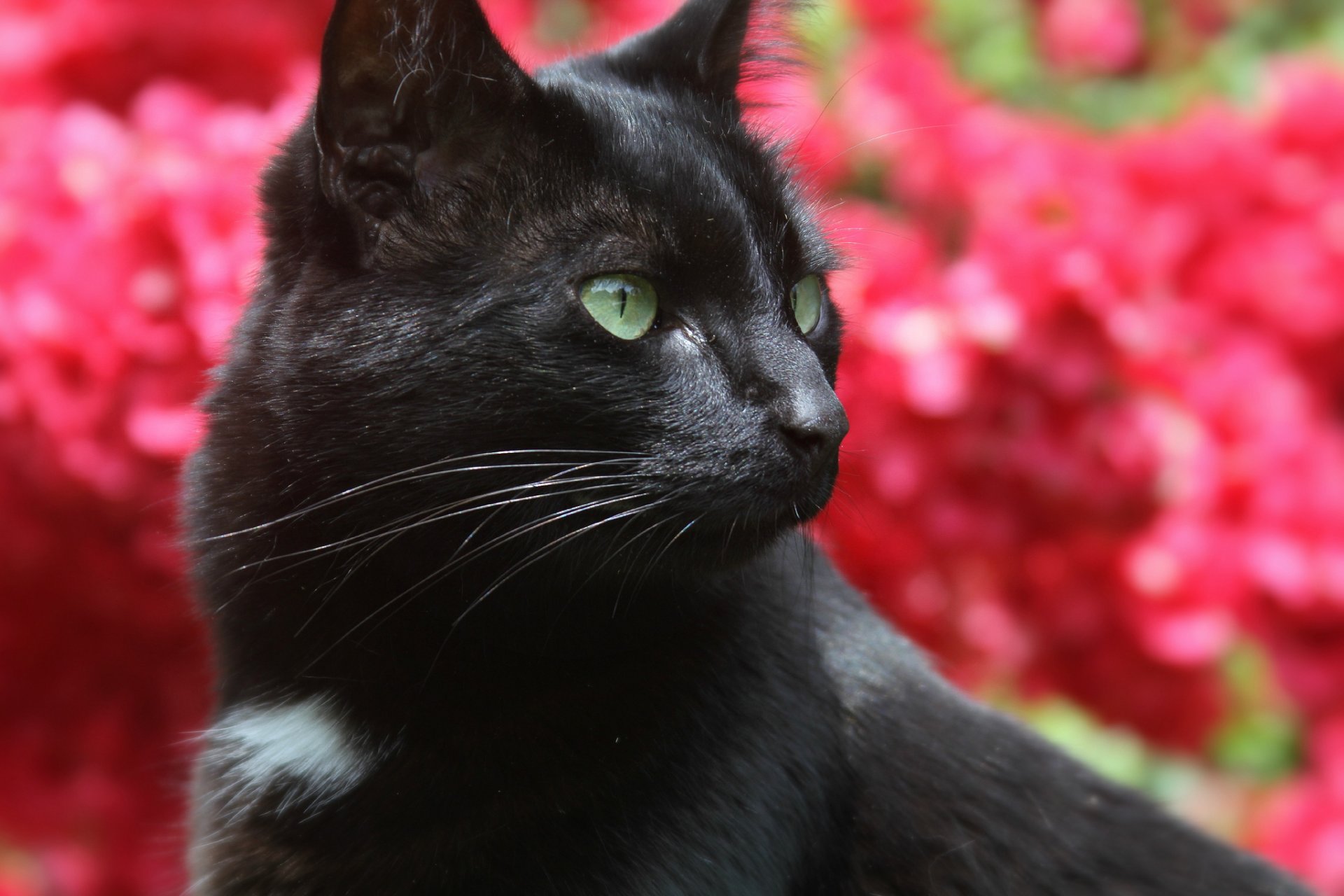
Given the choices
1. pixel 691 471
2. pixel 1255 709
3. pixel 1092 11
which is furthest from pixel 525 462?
pixel 1092 11

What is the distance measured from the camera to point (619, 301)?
1.04 m

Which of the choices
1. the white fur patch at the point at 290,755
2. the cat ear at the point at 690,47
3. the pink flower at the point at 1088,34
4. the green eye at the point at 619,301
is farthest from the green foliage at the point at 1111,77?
the white fur patch at the point at 290,755

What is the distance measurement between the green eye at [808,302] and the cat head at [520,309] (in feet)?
0.26

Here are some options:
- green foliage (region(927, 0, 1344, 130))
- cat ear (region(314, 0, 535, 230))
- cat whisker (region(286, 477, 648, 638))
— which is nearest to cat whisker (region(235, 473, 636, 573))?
cat whisker (region(286, 477, 648, 638))

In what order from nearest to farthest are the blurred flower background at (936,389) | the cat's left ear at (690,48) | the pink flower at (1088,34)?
the cat's left ear at (690,48) → the blurred flower background at (936,389) → the pink flower at (1088,34)

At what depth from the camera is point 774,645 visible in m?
1.17

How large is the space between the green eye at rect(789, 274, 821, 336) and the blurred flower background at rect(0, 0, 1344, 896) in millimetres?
209

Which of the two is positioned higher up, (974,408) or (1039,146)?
(1039,146)

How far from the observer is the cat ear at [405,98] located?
1.02 m

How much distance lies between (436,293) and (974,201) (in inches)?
47.5

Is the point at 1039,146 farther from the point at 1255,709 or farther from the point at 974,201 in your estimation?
the point at 1255,709

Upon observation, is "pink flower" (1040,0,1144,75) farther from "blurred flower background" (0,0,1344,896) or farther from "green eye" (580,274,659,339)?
"green eye" (580,274,659,339)

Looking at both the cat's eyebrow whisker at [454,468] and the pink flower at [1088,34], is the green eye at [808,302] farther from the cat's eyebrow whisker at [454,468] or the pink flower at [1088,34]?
the pink flower at [1088,34]

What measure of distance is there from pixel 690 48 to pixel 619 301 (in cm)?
36
